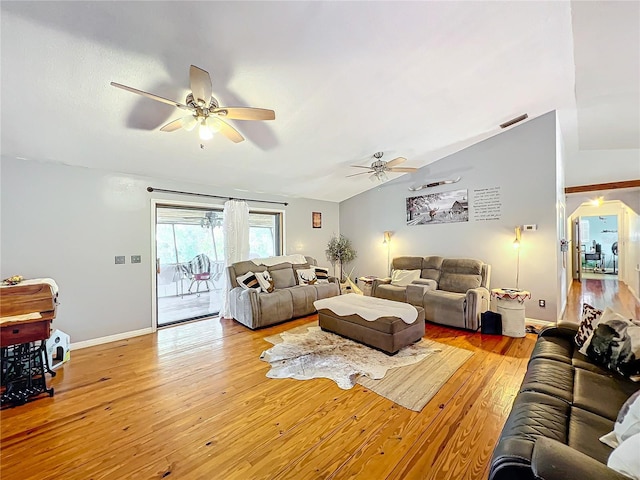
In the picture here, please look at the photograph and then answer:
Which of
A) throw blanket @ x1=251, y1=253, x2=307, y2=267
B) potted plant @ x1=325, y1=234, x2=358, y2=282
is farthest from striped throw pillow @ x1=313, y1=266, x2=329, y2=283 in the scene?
potted plant @ x1=325, y1=234, x2=358, y2=282

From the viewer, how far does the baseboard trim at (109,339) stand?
3.56 m

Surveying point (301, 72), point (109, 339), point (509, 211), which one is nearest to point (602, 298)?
point (509, 211)

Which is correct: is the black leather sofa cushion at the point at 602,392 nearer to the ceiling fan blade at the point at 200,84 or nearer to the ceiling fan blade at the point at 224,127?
the ceiling fan blade at the point at 200,84

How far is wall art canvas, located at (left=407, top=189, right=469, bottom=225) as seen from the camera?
196 inches

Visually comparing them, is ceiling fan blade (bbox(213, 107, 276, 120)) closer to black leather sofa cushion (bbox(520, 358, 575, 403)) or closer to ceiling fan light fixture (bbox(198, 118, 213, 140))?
ceiling fan light fixture (bbox(198, 118, 213, 140))

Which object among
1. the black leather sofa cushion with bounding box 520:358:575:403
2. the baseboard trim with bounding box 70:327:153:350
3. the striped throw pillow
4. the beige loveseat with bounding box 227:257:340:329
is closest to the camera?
the black leather sofa cushion with bounding box 520:358:575:403

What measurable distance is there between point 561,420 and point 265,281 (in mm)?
3964

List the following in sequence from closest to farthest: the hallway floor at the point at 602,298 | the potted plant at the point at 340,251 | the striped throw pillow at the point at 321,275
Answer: the hallway floor at the point at 602,298 → the striped throw pillow at the point at 321,275 → the potted plant at the point at 340,251

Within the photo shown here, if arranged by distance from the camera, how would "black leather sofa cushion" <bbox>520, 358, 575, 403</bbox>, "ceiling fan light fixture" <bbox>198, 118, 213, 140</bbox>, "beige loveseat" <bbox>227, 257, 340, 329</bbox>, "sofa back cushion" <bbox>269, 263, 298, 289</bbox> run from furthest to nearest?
1. "sofa back cushion" <bbox>269, 263, 298, 289</bbox>
2. "beige loveseat" <bbox>227, 257, 340, 329</bbox>
3. "ceiling fan light fixture" <bbox>198, 118, 213, 140</bbox>
4. "black leather sofa cushion" <bbox>520, 358, 575, 403</bbox>

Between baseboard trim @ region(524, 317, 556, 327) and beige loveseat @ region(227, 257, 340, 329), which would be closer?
baseboard trim @ region(524, 317, 556, 327)

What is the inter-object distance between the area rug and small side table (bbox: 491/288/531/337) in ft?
3.25

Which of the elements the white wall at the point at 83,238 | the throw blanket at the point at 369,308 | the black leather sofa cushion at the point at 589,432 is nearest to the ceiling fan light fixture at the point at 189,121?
the white wall at the point at 83,238

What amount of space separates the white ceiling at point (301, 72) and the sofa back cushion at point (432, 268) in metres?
2.18

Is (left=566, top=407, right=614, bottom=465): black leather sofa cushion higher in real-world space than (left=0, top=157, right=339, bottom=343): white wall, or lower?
lower
